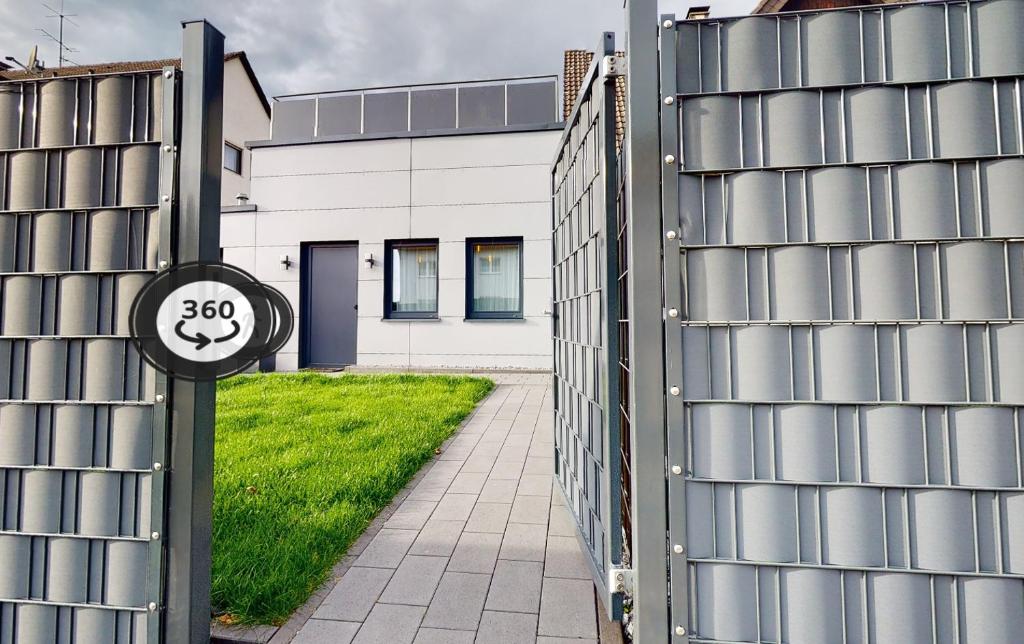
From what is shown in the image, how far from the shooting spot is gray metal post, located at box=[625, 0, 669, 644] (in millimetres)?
1143

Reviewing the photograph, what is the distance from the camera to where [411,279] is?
7.73 metres

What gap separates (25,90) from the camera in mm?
1371

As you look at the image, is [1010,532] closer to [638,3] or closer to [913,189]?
[913,189]

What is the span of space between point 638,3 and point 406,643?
186cm

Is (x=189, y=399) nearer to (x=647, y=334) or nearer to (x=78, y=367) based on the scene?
(x=78, y=367)

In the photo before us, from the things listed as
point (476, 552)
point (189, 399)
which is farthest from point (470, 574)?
point (189, 399)

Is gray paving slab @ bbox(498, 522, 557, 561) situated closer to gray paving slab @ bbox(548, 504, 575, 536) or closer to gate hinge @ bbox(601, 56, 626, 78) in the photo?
gray paving slab @ bbox(548, 504, 575, 536)

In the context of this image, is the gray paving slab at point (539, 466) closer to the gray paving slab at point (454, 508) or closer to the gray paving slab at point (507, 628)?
the gray paving slab at point (454, 508)

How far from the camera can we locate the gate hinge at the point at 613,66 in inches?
53.7

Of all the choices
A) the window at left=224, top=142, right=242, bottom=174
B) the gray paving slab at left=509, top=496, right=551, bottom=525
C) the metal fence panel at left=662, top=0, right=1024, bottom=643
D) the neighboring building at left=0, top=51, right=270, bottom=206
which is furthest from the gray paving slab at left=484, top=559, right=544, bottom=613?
the window at left=224, top=142, right=242, bottom=174

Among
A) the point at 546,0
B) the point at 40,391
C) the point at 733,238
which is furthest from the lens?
the point at 546,0

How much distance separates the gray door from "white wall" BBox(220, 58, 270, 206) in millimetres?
5124

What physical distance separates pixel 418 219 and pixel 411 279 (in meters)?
0.98

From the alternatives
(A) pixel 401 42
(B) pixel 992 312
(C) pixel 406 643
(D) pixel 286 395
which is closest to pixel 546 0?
(A) pixel 401 42
